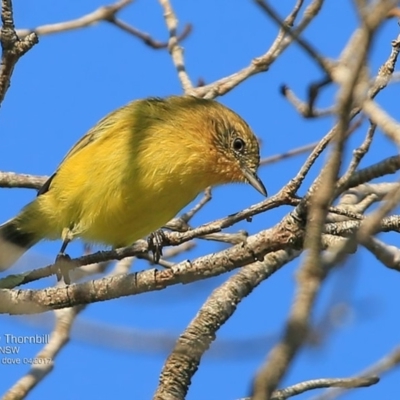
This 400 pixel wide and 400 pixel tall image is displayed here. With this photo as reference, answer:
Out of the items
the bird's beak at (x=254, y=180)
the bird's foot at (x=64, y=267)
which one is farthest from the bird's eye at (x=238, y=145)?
the bird's foot at (x=64, y=267)

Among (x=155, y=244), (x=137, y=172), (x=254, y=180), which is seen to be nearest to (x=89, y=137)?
(x=137, y=172)

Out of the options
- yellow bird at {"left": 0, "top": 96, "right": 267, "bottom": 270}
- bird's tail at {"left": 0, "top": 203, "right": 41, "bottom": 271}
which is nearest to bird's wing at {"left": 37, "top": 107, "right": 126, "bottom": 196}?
yellow bird at {"left": 0, "top": 96, "right": 267, "bottom": 270}

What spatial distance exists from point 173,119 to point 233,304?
1.75 metres

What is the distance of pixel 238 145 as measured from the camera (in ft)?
21.5

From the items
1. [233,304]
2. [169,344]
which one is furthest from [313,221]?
[233,304]

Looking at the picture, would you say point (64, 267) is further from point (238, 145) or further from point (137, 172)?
point (238, 145)

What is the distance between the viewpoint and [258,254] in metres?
4.03

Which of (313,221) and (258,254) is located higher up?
(258,254)

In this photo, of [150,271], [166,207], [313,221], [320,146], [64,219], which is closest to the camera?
[313,221]

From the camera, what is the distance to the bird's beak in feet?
20.9

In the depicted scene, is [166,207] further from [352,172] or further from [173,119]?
[352,172]

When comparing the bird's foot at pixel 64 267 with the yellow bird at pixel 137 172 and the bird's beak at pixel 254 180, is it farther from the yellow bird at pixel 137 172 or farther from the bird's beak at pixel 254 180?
the bird's beak at pixel 254 180

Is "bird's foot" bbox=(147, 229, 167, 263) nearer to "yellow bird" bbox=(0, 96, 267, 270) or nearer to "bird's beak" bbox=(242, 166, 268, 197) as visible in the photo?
"yellow bird" bbox=(0, 96, 267, 270)

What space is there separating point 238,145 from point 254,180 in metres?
0.34
